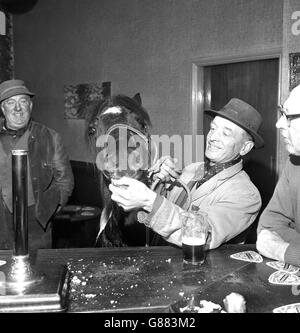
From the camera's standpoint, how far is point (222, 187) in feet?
6.16

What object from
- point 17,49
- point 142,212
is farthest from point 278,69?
point 17,49

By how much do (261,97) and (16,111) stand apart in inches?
89.3

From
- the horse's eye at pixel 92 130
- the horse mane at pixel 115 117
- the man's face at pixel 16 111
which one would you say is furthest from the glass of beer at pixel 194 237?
the man's face at pixel 16 111

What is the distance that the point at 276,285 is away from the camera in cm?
121

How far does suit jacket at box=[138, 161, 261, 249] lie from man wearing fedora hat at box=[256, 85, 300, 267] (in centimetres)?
12

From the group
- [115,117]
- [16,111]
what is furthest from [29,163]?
[115,117]

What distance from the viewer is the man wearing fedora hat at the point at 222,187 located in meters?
1.58

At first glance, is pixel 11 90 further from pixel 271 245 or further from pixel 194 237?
pixel 271 245

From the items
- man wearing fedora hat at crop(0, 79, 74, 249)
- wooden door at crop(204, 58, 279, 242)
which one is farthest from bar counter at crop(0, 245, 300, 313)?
wooden door at crop(204, 58, 279, 242)

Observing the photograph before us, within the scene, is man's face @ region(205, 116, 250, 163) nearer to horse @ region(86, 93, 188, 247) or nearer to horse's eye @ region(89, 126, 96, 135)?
horse @ region(86, 93, 188, 247)

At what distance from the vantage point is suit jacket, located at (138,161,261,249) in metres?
1.53

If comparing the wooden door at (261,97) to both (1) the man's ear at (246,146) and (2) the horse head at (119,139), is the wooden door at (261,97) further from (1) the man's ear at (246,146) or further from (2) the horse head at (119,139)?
(2) the horse head at (119,139)

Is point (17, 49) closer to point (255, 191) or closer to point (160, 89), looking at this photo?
point (160, 89)
